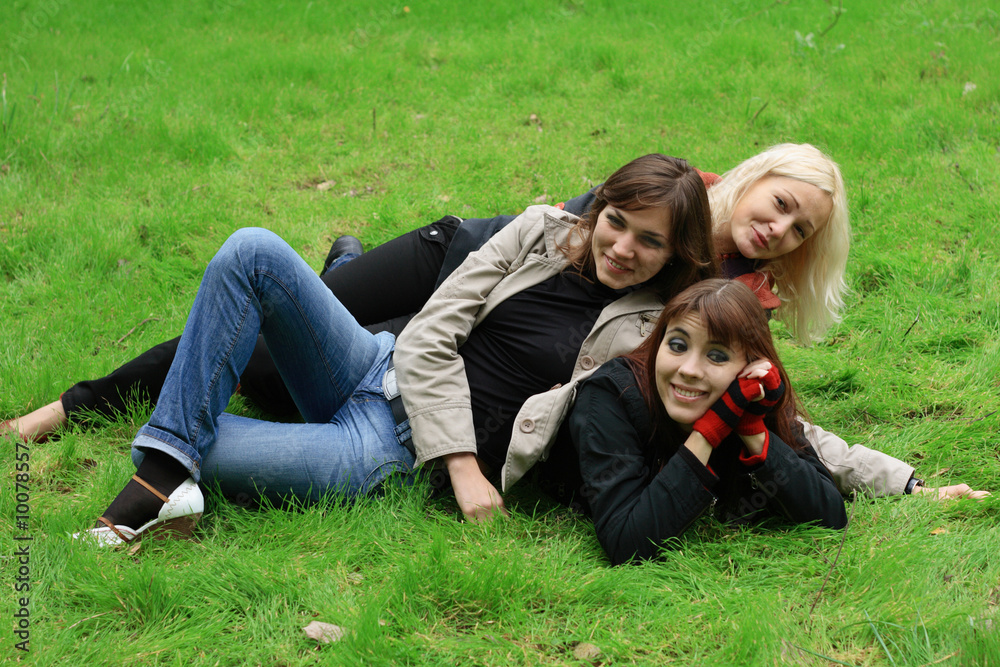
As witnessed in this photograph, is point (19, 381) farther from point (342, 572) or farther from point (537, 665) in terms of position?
point (537, 665)

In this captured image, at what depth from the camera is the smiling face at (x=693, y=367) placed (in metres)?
2.43

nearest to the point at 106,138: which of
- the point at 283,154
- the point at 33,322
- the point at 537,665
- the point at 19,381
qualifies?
the point at 283,154

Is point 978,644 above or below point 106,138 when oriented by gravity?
below

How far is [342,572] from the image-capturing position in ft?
8.28

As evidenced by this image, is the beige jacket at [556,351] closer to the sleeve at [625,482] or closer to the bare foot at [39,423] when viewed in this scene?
the sleeve at [625,482]

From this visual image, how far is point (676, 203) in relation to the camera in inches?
108

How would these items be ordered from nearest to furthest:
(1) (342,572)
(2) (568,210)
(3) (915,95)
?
(1) (342,572) < (2) (568,210) < (3) (915,95)

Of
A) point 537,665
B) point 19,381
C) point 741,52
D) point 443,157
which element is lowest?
point 537,665

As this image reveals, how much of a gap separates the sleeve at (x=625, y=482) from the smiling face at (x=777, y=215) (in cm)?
108

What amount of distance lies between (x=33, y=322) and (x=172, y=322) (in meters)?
0.67

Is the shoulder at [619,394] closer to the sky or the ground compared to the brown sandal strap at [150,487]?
closer to the sky

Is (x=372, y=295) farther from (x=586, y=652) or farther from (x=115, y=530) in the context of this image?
(x=586, y=652)

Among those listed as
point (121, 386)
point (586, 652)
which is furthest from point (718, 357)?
point (121, 386)

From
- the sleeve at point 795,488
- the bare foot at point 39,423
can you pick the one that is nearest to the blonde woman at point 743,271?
the bare foot at point 39,423
